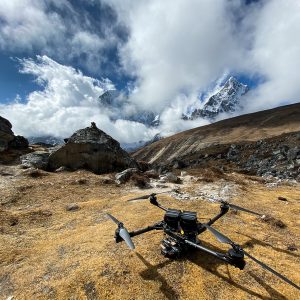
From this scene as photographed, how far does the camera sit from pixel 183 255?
10.9 metres

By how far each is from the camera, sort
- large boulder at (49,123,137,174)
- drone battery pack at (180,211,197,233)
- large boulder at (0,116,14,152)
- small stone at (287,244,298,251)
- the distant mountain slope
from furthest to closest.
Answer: the distant mountain slope, large boulder at (0,116,14,152), large boulder at (49,123,137,174), small stone at (287,244,298,251), drone battery pack at (180,211,197,233)

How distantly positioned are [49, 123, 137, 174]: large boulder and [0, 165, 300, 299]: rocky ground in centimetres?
975

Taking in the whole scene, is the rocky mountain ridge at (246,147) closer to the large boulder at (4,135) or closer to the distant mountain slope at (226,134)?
the distant mountain slope at (226,134)

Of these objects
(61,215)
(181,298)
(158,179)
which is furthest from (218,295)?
(158,179)

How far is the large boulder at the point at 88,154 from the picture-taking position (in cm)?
3272

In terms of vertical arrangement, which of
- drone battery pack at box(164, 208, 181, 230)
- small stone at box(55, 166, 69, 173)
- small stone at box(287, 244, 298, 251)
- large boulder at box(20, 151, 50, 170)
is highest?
large boulder at box(20, 151, 50, 170)

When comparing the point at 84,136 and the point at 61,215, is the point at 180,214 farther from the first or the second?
the point at 84,136

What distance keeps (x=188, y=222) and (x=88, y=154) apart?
2479cm

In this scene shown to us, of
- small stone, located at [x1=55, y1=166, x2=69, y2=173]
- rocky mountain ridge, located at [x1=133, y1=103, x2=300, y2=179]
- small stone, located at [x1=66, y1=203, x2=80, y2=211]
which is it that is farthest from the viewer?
rocky mountain ridge, located at [x1=133, y1=103, x2=300, y2=179]

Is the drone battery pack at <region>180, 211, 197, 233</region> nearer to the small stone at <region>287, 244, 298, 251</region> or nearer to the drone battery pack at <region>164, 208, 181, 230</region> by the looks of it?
the drone battery pack at <region>164, 208, 181, 230</region>

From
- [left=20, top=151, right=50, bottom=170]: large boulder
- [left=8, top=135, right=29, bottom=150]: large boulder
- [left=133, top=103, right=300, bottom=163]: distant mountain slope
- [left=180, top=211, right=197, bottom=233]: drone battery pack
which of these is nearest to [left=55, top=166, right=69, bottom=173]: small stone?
[left=20, top=151, right=50, bottom=170]: large boulder

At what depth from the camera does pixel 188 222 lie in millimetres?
10008

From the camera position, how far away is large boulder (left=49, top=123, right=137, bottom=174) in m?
32.7

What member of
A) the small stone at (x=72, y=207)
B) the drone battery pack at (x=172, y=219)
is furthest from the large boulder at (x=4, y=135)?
the drone battery pack at (x=172, y=219)
